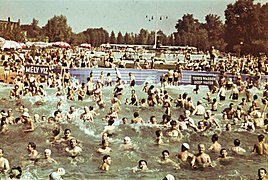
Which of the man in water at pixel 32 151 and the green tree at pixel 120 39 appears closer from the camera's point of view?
the man in water at pixel 32 151

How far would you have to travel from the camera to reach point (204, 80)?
8.82 feet

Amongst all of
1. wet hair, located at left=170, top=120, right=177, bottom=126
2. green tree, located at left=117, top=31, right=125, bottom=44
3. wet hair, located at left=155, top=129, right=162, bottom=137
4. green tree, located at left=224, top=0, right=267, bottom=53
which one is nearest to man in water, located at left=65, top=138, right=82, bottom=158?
wet hair, located at left=155, top=129, right=162, bottom=137

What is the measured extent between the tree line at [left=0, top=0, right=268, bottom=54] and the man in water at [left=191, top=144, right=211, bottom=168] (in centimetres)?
67

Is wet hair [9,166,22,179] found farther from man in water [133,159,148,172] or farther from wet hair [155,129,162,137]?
wet hair [155,129,162,137]

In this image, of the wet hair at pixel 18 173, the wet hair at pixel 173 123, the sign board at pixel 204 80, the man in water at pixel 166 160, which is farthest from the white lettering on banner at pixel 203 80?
the wet hair at pixel 18 173

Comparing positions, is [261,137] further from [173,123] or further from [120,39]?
[120,39]

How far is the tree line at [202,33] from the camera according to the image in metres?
2.57

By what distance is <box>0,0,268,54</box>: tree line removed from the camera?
2.57m

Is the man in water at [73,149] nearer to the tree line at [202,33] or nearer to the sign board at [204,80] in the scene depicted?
the tree line at [202,33]

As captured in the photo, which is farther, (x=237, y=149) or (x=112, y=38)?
(x=112, y=38)

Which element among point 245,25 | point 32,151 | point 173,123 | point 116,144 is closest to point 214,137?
point 173,123

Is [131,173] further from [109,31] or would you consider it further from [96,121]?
[109,31]

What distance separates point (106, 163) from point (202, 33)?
1.01 m

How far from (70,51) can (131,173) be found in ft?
2.86
